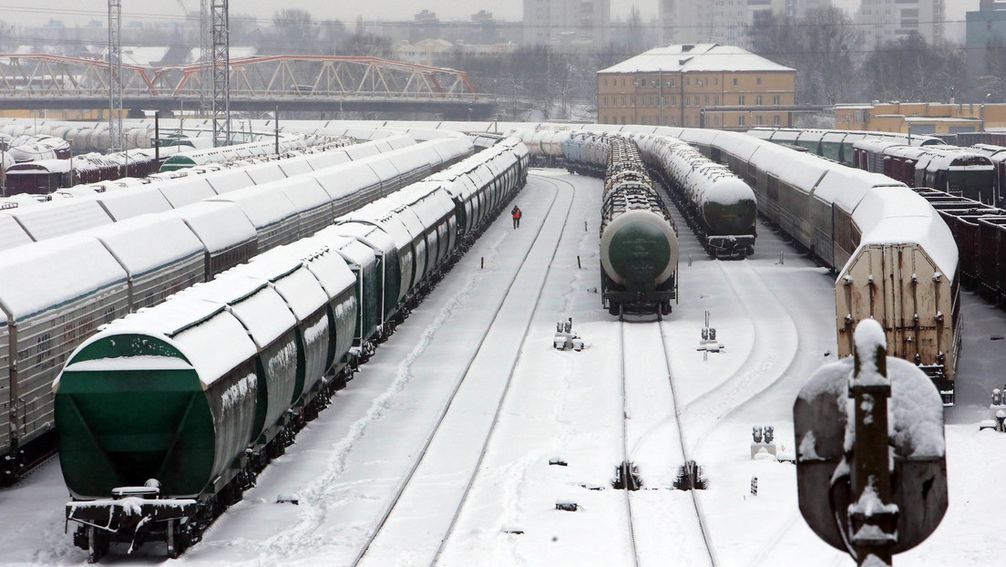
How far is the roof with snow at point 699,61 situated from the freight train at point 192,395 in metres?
154

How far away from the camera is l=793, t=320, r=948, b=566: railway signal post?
17.4ft

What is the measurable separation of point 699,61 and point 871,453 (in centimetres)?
17721

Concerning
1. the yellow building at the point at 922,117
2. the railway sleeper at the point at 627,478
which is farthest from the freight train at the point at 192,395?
the yellow building at the point at 922,117

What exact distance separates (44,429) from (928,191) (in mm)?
37778

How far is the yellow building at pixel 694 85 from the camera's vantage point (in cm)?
17438

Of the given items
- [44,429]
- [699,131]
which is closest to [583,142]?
[699,131]

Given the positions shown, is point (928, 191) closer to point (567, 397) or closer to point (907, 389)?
point (567, 397)

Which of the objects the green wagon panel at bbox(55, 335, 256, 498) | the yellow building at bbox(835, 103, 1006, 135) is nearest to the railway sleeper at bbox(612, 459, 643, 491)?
the green wagon panel at bbox(55, 335, 256, 498)

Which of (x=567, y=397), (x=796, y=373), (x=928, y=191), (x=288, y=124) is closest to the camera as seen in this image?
(x=567, y=397)

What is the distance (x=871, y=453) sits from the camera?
17.6 ft

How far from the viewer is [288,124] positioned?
184 metres

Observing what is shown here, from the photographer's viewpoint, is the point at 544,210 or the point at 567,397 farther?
the point at 544,210

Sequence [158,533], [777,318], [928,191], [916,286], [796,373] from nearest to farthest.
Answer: [158,533], [916,286], [796,373], [777,318], [928,191]

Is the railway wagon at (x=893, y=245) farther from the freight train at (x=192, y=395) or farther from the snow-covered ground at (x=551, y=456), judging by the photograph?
the freight train at (x=192, y=395)
